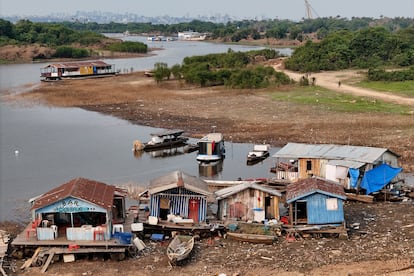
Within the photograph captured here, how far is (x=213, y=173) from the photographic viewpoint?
37.3m

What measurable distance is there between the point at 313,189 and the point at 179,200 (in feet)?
18.4

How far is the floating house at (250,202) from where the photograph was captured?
24938mm

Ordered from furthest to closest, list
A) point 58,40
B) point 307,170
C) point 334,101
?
point 58,40 → point 334,101 → point 307,170

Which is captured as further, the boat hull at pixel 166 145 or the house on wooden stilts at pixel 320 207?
the boat hull at pixel 166 145

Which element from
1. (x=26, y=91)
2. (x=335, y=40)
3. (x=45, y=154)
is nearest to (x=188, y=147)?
(x=45, y=154)

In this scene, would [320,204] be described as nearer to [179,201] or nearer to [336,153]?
[179,201]

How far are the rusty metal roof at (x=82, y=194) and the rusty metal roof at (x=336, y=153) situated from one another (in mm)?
11115

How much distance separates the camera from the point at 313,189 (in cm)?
2433

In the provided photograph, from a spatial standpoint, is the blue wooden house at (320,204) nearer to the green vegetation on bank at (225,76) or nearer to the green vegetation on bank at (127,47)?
the green vegetation on bank at (225,76)

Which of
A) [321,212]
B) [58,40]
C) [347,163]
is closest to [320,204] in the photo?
[321,212]

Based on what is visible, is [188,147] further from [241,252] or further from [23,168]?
[241,252]

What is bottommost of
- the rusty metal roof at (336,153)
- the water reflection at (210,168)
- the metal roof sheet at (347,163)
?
the water reflection at (210,168)

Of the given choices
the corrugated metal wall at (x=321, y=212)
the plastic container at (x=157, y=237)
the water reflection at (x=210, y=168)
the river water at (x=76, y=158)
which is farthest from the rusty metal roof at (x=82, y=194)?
the water reflection at (x=210, y=168)

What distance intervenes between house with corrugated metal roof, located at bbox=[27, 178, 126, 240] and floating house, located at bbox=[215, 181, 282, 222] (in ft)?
16.1
